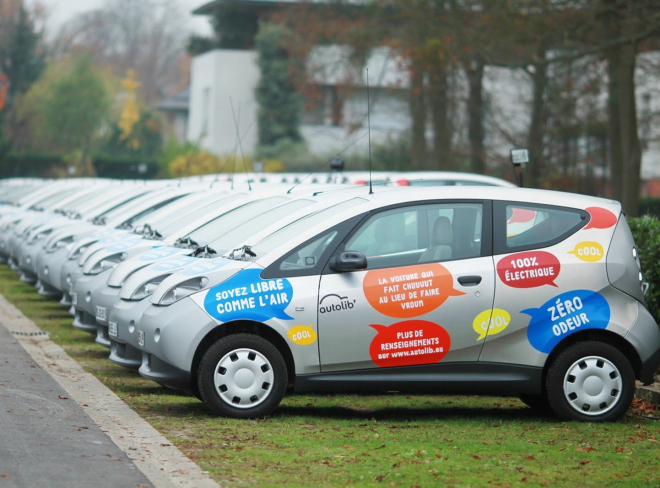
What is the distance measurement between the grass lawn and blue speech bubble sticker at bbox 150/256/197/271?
39.6 inches

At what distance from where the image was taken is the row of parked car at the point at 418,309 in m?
8.08

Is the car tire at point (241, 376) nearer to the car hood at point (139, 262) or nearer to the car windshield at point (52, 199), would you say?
the car hood at point (139, 262)

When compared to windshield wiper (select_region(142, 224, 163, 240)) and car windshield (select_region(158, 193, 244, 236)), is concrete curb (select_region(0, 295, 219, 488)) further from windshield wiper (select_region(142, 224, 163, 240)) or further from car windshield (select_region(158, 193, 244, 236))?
car windshield (select_region(158, 193, 244, 236))

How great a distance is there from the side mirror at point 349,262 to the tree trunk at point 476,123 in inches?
835

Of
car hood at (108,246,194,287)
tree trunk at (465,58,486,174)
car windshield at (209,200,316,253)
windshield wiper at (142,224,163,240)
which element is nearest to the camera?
car windshield at (209,200,316,253)

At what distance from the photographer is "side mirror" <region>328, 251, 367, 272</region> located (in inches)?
320

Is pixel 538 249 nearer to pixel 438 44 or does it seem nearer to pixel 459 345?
pixel 459 345

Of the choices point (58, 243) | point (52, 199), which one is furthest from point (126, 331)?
point (52, 199)

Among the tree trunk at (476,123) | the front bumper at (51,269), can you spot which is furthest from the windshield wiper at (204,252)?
the tree trunk at (476,123)

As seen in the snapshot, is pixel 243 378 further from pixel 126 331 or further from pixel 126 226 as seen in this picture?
pixel 126 226

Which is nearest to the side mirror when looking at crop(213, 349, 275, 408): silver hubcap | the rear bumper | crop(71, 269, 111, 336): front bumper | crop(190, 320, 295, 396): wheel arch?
crop(190, 320, 295, 396): wheel arch

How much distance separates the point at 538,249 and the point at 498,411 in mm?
1476

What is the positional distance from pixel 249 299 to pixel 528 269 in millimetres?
2012

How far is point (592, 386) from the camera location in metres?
8.45
